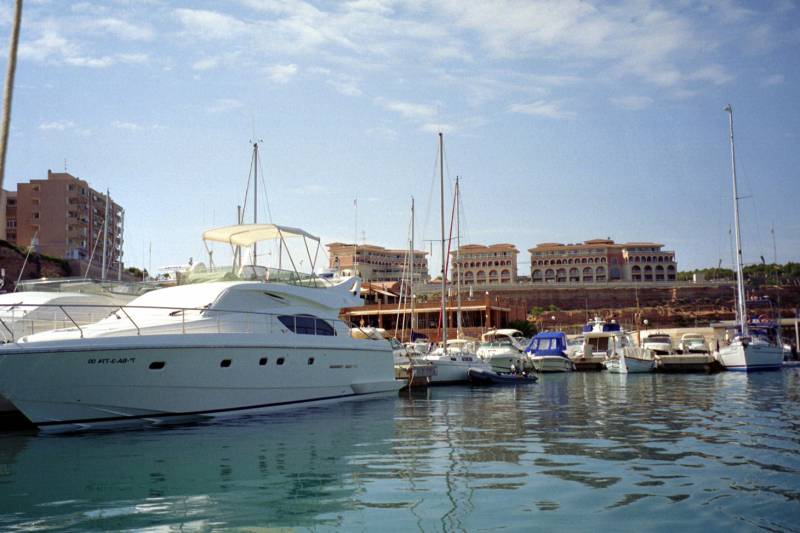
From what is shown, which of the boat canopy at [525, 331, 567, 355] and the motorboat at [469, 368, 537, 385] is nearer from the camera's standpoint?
the motorboat at [469, 368, 537, 385]

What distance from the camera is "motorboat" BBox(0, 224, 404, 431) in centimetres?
1170

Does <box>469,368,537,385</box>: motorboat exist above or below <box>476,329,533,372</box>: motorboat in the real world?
below

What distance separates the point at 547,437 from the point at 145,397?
7220mm

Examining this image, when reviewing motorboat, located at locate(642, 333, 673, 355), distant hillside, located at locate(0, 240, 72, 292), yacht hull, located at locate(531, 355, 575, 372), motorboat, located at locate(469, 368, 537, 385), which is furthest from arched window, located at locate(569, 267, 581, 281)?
motorboat, located at locate(469, 368, 537, 385)

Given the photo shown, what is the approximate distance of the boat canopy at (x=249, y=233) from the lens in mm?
17953

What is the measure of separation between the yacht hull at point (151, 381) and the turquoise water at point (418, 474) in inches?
20.6

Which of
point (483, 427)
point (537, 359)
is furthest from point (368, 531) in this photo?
point (537, 359)

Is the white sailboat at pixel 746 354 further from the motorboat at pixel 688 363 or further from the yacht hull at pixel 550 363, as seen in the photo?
the yacht hull at pixel 550 363

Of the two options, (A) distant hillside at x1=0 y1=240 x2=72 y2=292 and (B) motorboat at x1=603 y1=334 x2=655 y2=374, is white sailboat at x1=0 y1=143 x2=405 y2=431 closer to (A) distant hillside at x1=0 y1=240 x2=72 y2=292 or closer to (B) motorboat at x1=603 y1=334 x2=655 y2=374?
(B) motorboat at x1=603 y1=334 x2=655 y2=374

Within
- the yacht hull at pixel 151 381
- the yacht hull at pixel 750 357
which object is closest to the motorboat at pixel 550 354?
the yacht hull at pixel 750 357

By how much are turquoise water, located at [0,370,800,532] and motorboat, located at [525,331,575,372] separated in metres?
22.8

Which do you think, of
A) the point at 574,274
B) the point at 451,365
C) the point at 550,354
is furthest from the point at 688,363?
the point at 574,274

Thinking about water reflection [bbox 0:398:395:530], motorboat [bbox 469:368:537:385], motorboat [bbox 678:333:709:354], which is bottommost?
water reflection [bbox 0:398:395:530]

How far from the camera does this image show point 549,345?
39812mm
